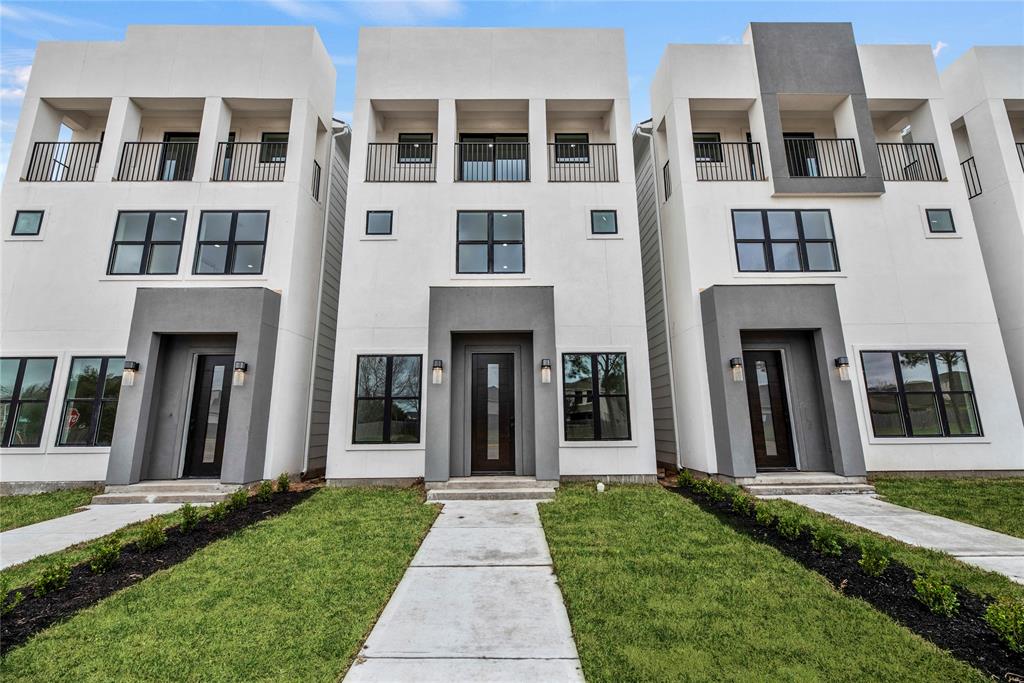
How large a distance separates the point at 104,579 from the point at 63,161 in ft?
32.3

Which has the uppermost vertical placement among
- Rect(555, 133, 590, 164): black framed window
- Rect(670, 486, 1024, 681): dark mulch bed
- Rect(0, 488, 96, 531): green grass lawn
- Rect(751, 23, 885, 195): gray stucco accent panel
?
Rect(751, 23, 885, 195): gray stucco accent panel

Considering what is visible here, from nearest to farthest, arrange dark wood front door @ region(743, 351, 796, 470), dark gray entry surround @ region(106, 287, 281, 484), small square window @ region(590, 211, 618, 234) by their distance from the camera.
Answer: dark gray entry surround @ region(106, 287, 281, 484) < dark wood front door @ region(743, 351, 796, 470) < small square window @ region(590, 211, 618, 234)

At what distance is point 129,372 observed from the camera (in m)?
7.29

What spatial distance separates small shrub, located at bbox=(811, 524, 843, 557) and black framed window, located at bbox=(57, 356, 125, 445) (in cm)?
1044

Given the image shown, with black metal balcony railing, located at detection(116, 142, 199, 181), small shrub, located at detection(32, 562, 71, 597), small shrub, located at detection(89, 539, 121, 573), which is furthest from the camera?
black metal balcony railing, located at detection(116, 142, 199, 181)

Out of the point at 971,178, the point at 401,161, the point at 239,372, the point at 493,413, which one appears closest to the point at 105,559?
the point at 239,372

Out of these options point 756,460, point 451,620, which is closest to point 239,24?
point 451,620

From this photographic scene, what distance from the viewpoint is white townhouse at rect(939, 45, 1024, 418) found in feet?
29.4

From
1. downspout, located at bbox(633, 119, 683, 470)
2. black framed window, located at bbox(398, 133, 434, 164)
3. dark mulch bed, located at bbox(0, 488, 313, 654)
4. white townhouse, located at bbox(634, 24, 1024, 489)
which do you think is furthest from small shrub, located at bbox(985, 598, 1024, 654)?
black framed window, located at bbox(398, 133, 434, 164)

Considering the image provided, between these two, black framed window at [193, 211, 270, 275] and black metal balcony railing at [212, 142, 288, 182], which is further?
black metal balcony railing at [212, 142, 288, 182]

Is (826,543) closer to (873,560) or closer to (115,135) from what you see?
(873,560)

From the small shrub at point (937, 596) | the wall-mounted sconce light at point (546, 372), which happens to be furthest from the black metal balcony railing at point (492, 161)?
the small shrub at point (937, 596)

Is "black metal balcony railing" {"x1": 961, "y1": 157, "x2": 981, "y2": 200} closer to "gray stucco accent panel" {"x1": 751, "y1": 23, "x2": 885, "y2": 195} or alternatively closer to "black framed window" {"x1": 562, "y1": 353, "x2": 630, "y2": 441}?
"gray stucco accent panel" {"x1": 751, "y1": 23, "x2": 885, "y2": 195}

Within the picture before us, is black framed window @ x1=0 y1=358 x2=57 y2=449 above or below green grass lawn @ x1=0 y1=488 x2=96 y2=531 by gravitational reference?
above
